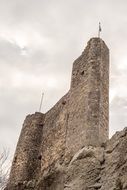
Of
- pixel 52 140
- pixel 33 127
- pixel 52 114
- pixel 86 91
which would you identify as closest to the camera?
pixel 86 91

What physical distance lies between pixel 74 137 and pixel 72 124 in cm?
68

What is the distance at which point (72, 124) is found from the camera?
1290 cm

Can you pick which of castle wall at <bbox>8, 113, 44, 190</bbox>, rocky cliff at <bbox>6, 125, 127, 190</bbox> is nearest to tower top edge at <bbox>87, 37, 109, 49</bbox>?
rocky cliff at <bbox>6, 125, 127, 190</bbox>

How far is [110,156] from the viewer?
10211mm

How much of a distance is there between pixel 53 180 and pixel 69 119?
7.70 feet

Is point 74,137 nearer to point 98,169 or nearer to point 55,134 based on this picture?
point 98,169

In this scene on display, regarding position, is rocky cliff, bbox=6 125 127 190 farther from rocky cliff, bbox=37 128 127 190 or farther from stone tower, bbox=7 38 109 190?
stone tower, bbox=7 38 109 190

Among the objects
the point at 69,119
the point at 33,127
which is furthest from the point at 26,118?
the point at 69,119

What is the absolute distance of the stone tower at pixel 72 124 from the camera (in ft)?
39.4

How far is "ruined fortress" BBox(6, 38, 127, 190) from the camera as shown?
10766 mm

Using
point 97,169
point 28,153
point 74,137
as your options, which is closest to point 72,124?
point 74,137

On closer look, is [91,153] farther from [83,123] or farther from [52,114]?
[52,114]

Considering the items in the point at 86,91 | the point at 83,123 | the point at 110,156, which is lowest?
the point at 110,156

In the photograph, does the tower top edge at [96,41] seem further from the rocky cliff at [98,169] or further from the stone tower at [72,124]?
the rocky cliff at [98,169]
